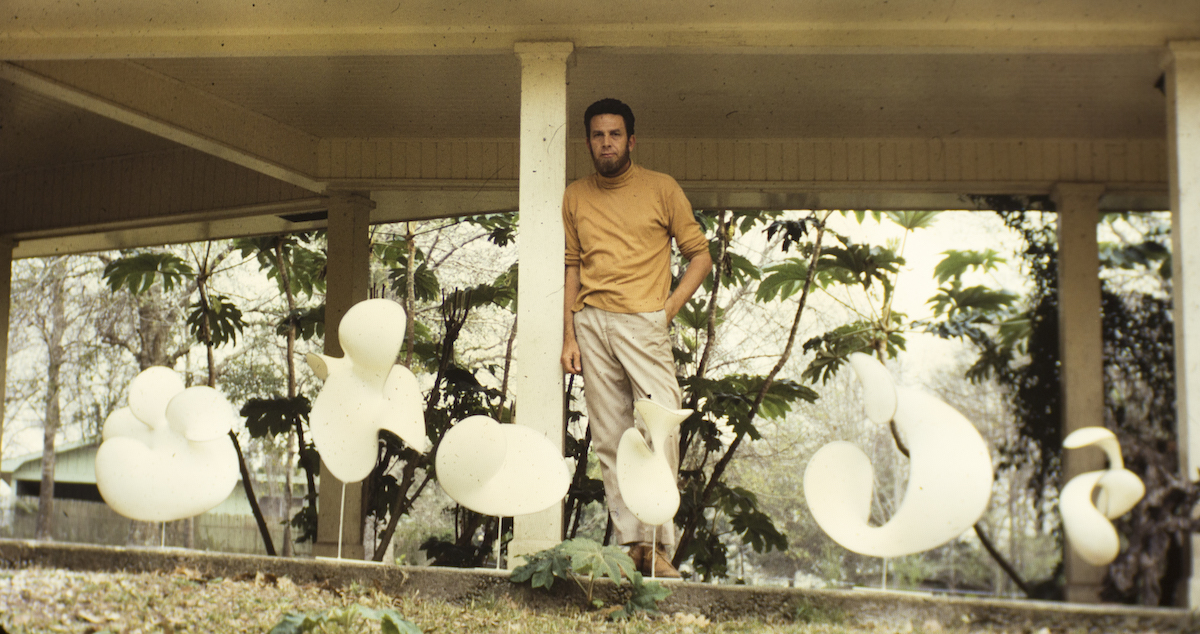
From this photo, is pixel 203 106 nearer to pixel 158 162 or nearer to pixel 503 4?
pixel 158 162

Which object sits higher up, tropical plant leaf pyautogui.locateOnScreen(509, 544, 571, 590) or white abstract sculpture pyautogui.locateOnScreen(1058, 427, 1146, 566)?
white abstract sculpture pyautogui.locateOnScreen(1058, 427, 1146, 566)

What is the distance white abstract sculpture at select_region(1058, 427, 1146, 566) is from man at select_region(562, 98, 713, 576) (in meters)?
1.20

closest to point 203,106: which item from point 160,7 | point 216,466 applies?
point 160,7

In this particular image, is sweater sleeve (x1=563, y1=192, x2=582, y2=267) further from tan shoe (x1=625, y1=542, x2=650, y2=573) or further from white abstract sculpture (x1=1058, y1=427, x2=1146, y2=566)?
white abstract sculpture (x1=1058, y1=427, x2=1146, y2=566)

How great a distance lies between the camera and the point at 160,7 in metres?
3.50

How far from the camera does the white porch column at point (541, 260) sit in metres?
3.15

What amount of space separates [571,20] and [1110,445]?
2.24m

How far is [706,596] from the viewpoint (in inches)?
105

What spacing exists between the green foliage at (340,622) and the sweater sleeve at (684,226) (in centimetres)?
169

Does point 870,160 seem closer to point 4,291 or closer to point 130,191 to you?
point 130,191

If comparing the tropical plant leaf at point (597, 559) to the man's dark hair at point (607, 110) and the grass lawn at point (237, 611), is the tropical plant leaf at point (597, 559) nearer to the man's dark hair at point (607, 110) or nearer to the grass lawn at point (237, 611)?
the grass lawn at point (237, 611)

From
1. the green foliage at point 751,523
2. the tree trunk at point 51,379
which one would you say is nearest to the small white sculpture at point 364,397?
the green foliage at point 751,523

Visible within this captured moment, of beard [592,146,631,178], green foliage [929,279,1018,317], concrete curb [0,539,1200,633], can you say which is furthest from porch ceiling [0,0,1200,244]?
concrete curb [0,539,1200,633]

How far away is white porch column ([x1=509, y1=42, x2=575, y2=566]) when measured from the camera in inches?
124
